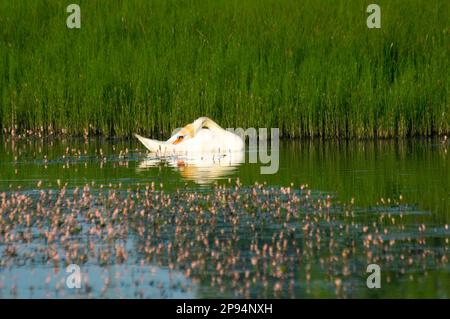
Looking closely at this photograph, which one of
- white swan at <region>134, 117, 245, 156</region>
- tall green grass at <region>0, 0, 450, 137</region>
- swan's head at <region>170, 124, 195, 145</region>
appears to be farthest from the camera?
tall green grass at <region>0, 0, 450, 137</region>

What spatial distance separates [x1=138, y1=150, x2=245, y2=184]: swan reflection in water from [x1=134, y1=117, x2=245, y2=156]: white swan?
6.8 inches

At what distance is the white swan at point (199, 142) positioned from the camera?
2059cm

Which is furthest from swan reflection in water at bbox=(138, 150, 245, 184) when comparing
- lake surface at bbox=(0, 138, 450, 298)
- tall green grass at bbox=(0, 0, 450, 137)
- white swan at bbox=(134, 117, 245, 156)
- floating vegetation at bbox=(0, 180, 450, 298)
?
tall green grass at bbox=(0, 0, 450, 137)

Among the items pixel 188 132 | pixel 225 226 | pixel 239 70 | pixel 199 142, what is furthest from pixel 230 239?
pixel 239 70

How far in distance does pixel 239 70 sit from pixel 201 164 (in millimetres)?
4455

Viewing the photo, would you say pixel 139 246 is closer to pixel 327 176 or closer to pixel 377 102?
pixel 327 176

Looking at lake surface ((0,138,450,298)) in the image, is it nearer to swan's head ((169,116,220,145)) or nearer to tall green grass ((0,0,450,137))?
swan's head ((169,116,220,145))

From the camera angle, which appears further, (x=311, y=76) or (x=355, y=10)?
(x=355, y=10)

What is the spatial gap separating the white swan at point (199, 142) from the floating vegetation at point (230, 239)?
473 cm

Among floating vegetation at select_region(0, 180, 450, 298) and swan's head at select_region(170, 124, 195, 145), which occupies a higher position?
swan's head at select_region(170, 124, 195, 145)

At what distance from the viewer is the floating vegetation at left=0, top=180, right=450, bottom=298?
10.8 meters

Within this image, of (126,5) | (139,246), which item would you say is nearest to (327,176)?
(139,246)
